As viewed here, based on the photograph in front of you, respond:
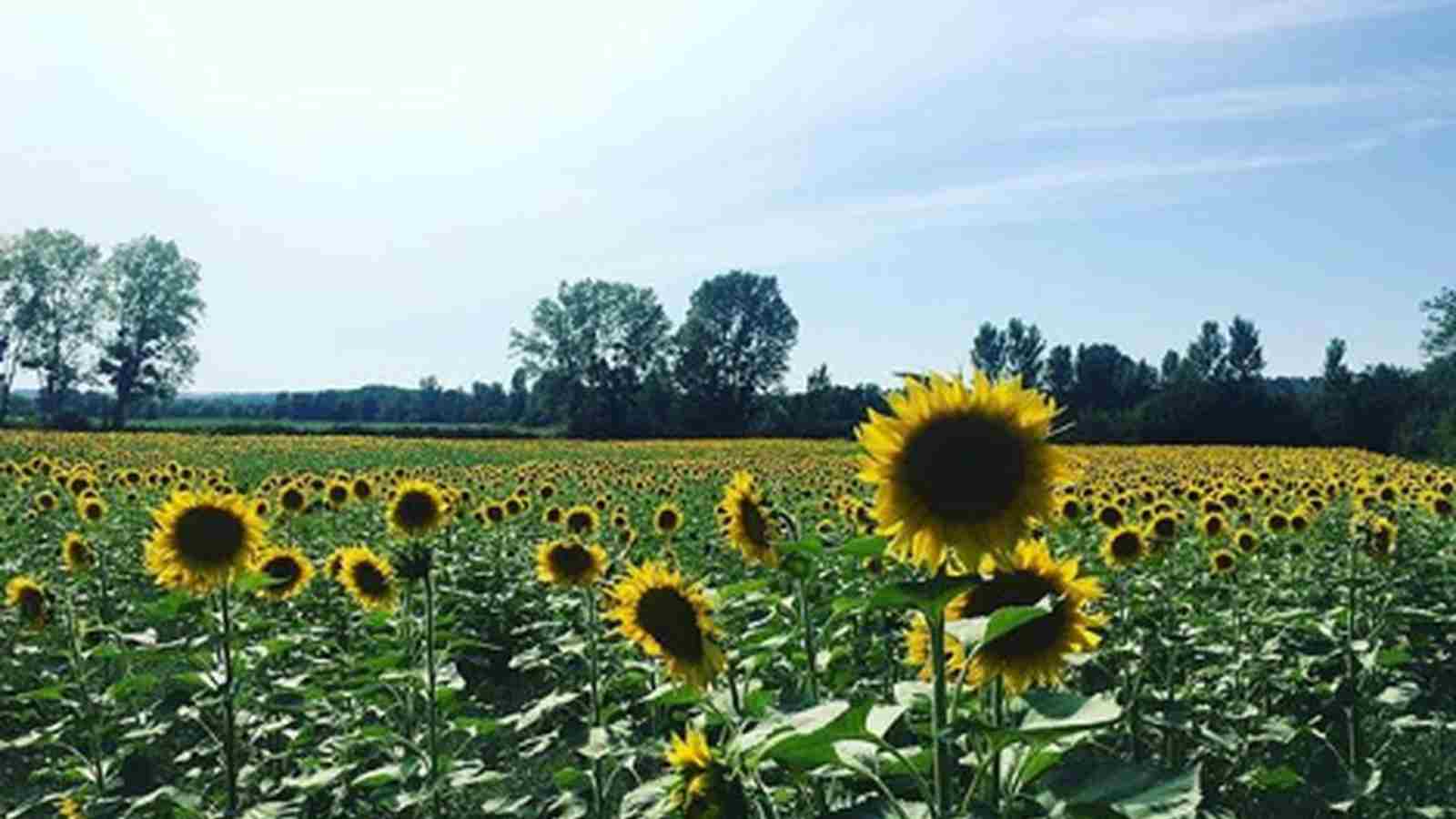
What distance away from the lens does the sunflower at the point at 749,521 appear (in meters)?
4.02

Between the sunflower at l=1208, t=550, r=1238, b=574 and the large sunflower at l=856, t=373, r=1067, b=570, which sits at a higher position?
the large sunflower at l=856, t=373, r=1067, b=570

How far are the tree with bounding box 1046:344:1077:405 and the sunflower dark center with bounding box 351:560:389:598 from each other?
78.9 metres

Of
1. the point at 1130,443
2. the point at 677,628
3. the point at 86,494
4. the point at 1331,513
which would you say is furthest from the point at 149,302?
the point at 677,628

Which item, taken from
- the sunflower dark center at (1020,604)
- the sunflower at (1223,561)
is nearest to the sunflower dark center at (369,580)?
the sunflower dark center at (1020,604)

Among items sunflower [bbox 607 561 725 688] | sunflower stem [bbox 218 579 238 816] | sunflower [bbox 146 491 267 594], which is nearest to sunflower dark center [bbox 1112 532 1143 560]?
sunflower [bbox 607 561 725 688]

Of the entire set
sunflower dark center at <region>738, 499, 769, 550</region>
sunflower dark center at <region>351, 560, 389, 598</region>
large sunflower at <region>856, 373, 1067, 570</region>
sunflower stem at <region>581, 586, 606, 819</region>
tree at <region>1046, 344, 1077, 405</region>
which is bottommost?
sunflower stem at <region>581, 586, 606, 819</region>

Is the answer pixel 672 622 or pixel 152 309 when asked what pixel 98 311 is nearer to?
pixel 152 309

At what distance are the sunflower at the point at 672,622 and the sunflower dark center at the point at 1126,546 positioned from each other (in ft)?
13.2

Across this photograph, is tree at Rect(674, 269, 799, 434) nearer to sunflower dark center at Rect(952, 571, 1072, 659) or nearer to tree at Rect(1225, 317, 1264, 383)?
tree at Rect(1225, 317, 1264, 383)

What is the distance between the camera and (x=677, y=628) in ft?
11.0

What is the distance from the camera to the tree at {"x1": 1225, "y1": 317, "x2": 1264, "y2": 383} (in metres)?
101

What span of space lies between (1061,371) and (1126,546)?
8350 cm

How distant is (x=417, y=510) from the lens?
23.1 ft

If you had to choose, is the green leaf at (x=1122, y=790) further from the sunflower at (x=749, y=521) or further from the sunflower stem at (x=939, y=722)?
the sunflower at (x=749, y=521)
